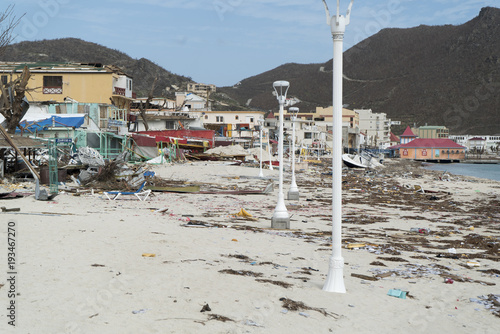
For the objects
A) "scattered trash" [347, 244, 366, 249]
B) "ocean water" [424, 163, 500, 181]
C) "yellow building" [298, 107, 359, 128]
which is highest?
"yellow building" [298, 107, 359, 128]

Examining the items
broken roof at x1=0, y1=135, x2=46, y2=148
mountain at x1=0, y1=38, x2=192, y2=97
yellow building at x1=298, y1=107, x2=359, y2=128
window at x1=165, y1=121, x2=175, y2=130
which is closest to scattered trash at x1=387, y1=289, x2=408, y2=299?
broken roof at x1=0, y1=135, x2=46, y2=148

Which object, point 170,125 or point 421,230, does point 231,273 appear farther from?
point 170,125

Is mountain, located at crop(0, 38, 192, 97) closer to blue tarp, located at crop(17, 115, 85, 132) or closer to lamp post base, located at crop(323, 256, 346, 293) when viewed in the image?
blue tarp, located at crop(17, 115, 85, 132)

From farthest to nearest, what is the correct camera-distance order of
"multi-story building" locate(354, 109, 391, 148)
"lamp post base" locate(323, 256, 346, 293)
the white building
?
"multi-story building" locate(354, 109, 391, 148), the white building, "lamp post base" locate(323, 256, 346, 293)

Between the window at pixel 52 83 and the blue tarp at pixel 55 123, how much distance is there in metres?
15.8

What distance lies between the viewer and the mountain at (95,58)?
123m

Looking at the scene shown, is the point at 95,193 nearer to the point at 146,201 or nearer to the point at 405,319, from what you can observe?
the point at 146,201

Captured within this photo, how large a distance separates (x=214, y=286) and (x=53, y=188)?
12.2m

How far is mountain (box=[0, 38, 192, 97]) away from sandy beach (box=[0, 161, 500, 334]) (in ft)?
352

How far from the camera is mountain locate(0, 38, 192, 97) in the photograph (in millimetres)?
122994

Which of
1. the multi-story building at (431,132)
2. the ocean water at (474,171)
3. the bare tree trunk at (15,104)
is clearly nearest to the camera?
the bare tree trunk at (15,104)

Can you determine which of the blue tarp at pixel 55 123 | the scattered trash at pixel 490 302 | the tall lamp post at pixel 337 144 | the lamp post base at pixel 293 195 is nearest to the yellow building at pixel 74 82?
the blue tarp at pixel 55 123

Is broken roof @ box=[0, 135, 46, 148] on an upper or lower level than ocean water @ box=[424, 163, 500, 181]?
upper

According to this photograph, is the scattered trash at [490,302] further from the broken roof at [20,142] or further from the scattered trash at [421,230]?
the broken roof at [20,142]
